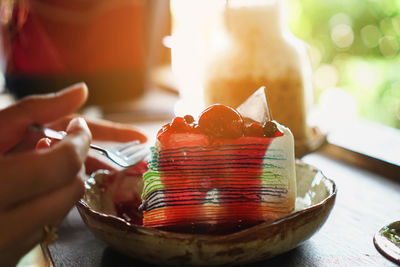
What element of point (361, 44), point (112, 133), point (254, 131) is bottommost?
point (361, 44)

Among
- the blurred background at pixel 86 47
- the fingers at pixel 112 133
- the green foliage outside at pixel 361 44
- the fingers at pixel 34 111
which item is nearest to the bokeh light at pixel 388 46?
the green foliage outside at pixel 361 44

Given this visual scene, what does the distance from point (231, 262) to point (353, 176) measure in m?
0.61

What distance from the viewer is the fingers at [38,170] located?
1.71ft

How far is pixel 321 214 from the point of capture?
0.62 meters

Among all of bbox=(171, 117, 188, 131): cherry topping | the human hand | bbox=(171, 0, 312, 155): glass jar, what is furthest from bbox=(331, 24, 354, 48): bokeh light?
the human hand

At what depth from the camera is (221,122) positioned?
685 mm

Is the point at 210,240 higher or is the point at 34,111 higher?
the point at 34,111

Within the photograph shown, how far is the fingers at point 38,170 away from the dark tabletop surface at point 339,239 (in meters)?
0.19

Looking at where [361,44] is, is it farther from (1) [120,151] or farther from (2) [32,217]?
(2) [32,217]

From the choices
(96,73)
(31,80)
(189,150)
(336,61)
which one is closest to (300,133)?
(189,150)

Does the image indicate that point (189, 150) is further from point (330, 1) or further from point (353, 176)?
point (330, 1)

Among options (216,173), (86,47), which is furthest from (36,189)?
(86,47)

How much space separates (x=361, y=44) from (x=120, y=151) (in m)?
3.60

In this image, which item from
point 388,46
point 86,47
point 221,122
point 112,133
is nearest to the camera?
point 221,122
